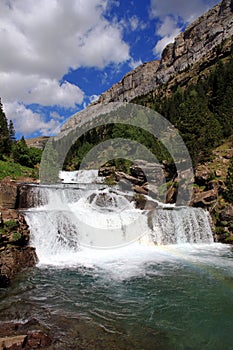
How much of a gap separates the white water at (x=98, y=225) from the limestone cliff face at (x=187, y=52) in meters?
95.4

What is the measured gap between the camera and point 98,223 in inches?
814

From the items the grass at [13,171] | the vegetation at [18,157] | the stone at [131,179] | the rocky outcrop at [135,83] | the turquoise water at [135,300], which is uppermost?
the rocky outcrop at [135,83]

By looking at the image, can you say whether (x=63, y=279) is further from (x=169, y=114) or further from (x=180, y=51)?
(x=180, y=51)

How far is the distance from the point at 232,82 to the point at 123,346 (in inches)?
2207

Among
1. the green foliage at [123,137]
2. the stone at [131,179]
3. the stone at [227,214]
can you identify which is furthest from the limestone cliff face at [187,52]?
the stone at [227,214]

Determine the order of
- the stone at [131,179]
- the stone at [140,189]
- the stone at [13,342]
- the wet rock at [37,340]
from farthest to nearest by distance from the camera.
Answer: the stone at [131,179] < the stone at [140,189] < the wet rock at [37,340] < the stone at [13,342]

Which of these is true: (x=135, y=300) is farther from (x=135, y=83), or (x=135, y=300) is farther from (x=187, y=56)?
(x=135, y=83)

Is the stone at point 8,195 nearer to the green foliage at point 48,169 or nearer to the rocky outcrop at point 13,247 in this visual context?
the rocky outcrop at point 13,247

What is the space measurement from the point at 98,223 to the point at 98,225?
23cm

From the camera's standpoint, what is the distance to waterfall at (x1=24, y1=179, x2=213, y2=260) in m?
17.2

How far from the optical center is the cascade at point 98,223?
1720 cm

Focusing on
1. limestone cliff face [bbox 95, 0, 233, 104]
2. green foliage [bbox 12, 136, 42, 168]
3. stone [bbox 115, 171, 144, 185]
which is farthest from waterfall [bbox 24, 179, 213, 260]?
limestone cliff face [bbox 95, 0, 233, 104]

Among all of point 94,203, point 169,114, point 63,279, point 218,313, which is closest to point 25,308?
point 63,279

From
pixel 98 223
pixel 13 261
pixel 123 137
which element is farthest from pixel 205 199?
pixel 123 137
